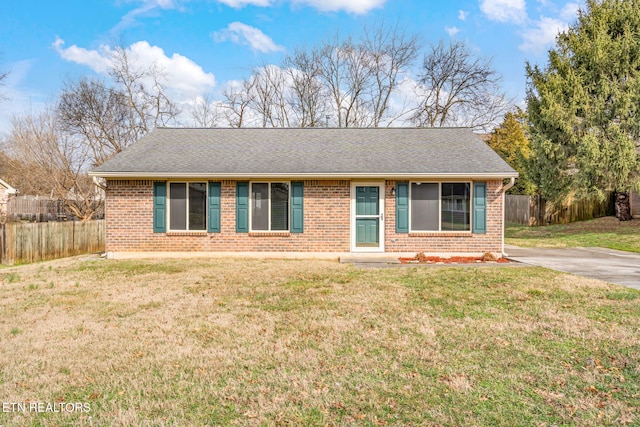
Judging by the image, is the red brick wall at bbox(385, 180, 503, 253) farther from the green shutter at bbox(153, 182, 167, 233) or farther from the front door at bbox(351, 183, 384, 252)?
the green shutter at bbox(153, 182, 167, 233)

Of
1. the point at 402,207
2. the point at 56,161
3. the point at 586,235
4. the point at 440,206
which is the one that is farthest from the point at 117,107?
the point at 586,235

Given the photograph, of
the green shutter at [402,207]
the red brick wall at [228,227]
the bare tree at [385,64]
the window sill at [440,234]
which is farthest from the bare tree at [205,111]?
the window sill at [440,234]

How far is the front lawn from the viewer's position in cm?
302

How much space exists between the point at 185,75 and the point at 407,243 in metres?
22.6

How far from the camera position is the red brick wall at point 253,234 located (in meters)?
11.0

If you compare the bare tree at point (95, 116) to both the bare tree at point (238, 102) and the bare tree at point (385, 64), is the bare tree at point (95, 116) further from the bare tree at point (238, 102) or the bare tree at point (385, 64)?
the bare tree at point (385, 64)

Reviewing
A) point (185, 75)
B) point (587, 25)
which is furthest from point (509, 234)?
point (185, 75)

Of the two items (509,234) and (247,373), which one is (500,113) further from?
(247,373)

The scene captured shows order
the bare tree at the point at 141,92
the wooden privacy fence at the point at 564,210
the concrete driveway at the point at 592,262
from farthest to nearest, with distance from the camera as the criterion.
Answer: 1. the bare tree at the point at 141,92
2. the wooden privacy fence at the point at 564,210
3. the concrete driveway at the point at 592,262

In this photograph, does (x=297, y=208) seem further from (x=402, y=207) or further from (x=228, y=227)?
(x=402, y=207)

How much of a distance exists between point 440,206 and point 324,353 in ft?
25.4

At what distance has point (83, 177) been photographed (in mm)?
19812

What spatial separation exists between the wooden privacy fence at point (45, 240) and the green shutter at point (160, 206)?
3533 millimetres

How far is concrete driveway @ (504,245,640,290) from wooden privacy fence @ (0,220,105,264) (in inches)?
516
